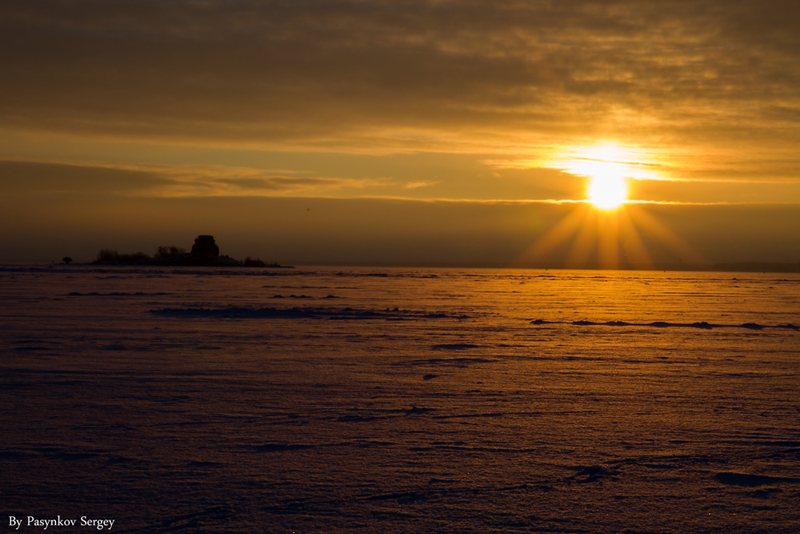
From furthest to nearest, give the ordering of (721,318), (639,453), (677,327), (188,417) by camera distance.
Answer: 1. (721,318)
2. (677,327)
3. (188,417)
4. (639,453)

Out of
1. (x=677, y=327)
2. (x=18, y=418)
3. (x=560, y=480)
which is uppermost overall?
(x=677, y=327)

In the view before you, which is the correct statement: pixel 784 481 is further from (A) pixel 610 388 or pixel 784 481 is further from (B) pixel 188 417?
(B) pixel 188 417

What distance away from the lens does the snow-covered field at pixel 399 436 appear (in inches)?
132

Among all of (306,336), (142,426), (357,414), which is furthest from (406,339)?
(142,426)

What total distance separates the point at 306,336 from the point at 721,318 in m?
10.9

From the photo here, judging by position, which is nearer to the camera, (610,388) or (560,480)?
(560,480)

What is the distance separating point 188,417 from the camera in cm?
525

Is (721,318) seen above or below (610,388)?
above

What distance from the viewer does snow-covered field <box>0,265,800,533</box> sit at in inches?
132

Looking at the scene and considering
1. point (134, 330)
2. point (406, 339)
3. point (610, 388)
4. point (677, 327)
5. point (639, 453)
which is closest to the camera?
point (639, 453)

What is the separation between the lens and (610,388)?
21.7 ft

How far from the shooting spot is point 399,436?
4.72m

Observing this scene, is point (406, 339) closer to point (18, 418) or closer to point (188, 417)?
point (188, 417)

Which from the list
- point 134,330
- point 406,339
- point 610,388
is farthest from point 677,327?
point 134,330
